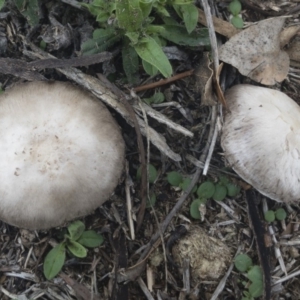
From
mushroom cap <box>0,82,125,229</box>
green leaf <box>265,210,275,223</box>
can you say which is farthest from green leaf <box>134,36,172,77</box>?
green leaf <box>265,210,275,223</box>

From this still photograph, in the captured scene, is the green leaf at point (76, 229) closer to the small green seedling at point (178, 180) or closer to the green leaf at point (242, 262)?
the small green seedling at point (178, 180)

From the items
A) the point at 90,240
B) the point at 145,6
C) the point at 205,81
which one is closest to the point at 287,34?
the point at 205,81

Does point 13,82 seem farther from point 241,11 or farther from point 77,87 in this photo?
point 241,11

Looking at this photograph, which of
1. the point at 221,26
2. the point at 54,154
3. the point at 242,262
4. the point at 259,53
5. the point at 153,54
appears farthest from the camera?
the point at 221,26

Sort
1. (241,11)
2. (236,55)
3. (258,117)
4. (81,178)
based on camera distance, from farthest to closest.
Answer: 1. (241,11)
2. (236,55)
3. (258,117)
4. (81,178)

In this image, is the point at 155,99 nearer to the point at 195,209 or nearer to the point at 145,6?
the point at 145,6

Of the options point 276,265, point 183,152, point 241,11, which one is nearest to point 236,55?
point 241,11
